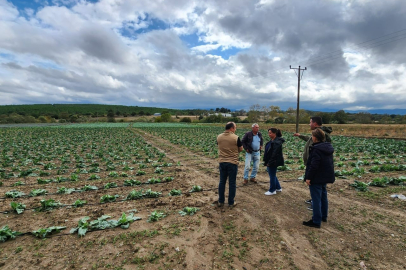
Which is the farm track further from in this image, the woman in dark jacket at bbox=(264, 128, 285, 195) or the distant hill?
the distant hill

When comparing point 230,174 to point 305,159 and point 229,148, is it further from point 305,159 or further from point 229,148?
point 305,159

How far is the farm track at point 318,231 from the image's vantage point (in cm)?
382

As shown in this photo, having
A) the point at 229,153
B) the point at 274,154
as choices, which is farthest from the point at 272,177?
the point at 229,153

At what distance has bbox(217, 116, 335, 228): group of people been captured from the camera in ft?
15.4

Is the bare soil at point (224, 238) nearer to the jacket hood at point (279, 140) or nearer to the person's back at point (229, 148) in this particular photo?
the person's back at point (229, 148)

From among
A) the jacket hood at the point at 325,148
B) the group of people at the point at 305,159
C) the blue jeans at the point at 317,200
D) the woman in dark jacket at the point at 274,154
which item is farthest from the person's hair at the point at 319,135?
the woman in dark jacket at the point at 274,154

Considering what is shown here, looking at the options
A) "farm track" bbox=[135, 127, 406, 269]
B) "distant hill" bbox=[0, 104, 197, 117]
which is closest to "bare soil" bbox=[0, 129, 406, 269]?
"farm track" bbox=[135, 127, 406, 269]

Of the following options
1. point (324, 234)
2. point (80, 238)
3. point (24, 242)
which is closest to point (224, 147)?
point (324, 234)

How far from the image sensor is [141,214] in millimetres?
5562

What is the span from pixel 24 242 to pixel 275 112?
306ft

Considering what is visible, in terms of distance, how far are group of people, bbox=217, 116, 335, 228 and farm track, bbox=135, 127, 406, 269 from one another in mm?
361

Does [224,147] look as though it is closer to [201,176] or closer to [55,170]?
[201,176]

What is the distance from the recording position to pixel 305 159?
5.64 meters

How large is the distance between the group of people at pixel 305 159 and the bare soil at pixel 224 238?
41 cm
